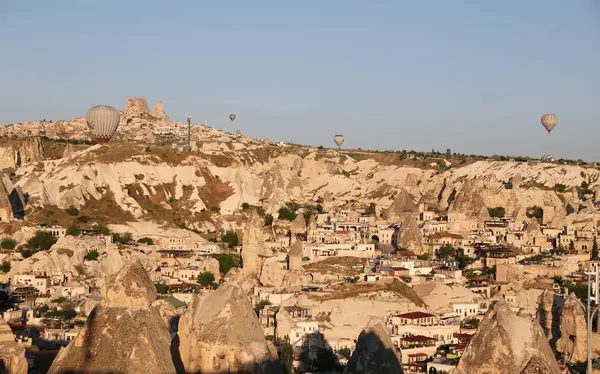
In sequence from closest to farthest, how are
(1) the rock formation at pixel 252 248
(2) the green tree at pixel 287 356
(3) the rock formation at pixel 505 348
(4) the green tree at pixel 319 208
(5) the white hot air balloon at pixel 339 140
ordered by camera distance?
(3) the rock formation at pixel 505 348 → (2) the green tree at pixel 287 356 → (1) the rock formation at pixel 252 248 → (4) the green tree at pixel 319 208 → (5) the white hot air balloon at pixel 339 140

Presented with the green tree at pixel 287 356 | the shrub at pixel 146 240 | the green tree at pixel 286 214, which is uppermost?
the green tree at pixel 286 214

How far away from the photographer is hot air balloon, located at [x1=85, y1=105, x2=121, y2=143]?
10943 centimetres

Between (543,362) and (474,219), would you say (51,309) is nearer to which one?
(474,219)

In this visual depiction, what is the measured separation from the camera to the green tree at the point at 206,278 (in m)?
65.0

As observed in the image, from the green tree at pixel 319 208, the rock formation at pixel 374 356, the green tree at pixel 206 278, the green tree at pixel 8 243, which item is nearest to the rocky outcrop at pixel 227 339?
the rock formation at pixel 374 356

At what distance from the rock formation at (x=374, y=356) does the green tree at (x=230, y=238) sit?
64.2 m

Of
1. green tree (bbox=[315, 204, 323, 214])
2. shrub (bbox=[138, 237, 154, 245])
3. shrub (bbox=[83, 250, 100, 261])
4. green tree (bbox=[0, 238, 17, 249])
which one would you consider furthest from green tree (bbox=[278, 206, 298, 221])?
shrub (bbox=[83, 250, 100, 261])

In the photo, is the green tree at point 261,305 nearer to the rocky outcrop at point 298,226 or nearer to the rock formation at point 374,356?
the rocky outcrop at point 298,226

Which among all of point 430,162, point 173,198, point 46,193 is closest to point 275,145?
point 430,162

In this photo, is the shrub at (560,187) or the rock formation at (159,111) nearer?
the shrub at (560,187)

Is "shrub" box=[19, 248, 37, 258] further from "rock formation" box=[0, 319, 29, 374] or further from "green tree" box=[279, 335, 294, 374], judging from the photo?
"rock formation" box=[0, 319, 29, 374]

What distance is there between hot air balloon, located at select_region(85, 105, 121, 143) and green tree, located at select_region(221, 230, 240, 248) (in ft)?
88.6

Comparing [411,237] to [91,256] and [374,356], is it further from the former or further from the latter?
[374,356]

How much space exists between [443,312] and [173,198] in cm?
4056
